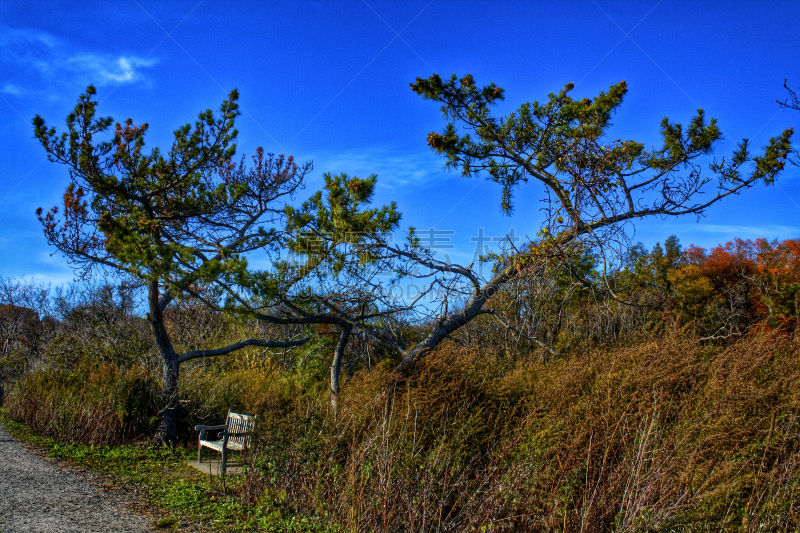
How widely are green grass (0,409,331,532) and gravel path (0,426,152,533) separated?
35cm

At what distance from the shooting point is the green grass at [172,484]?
453cm

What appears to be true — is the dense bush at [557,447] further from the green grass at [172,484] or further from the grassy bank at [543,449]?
the green grass at [172,484]

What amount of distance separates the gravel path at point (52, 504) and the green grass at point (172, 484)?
354 mm

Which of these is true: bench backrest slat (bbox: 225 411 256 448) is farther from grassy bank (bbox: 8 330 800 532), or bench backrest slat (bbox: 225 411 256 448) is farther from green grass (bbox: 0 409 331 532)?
grassy bank (bbox: 8 330 800 532)

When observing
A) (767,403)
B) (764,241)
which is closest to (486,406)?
(767,403)

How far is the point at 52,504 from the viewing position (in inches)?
203

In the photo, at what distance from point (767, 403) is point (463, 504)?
2720 mm

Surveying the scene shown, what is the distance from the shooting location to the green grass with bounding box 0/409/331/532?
4531 millimetres

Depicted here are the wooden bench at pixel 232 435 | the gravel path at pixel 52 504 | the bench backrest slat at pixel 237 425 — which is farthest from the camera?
the bench backrest slat at pixel 237 425

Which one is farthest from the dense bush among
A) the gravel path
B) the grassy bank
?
the gravel path

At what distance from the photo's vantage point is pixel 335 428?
4.65 metres

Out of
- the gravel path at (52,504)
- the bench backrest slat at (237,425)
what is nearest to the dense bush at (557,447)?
the gravel path at (52,504)

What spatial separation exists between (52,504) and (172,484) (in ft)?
4.35

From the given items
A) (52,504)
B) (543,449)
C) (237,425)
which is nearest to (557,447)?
(543,449)
